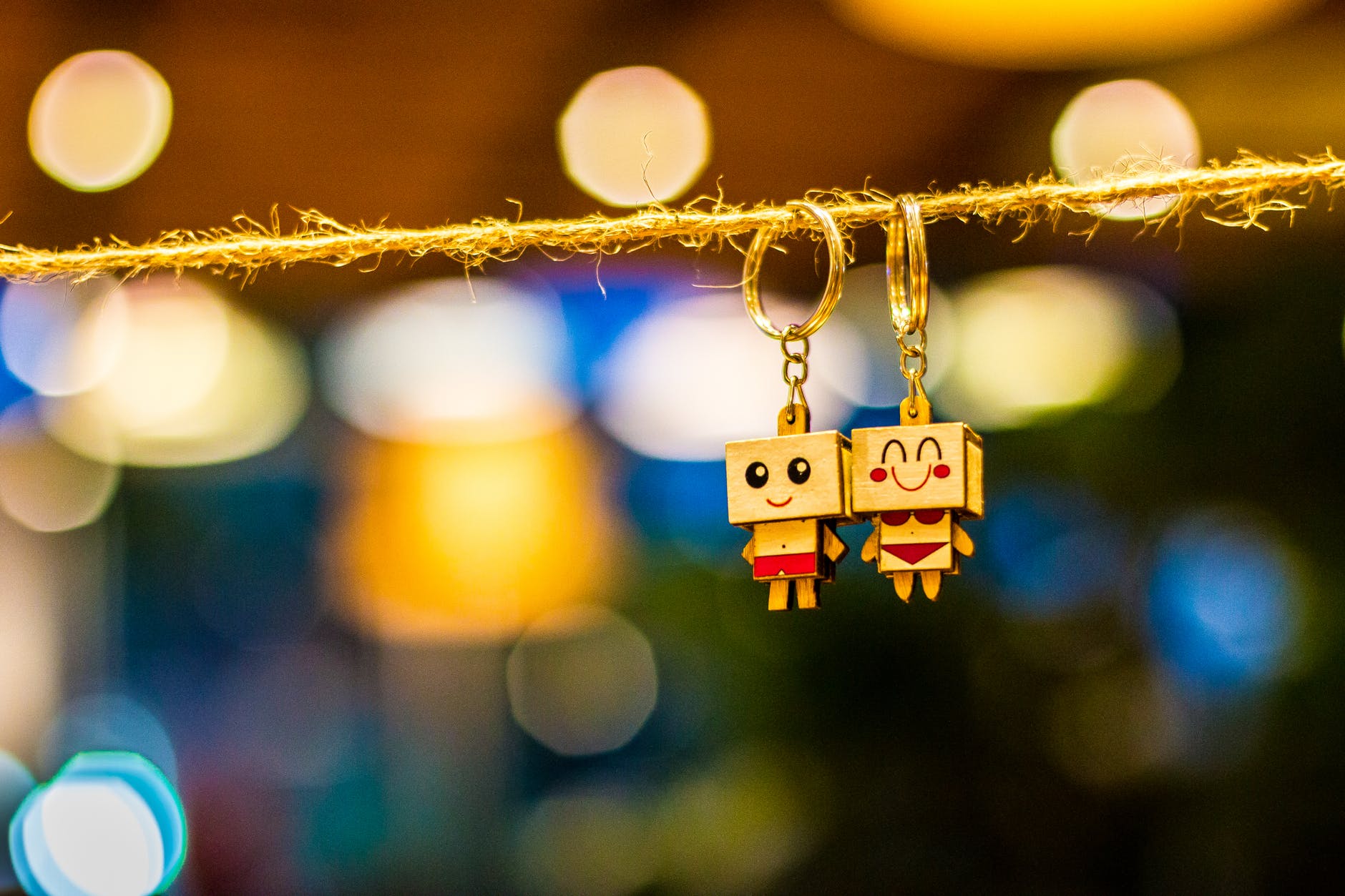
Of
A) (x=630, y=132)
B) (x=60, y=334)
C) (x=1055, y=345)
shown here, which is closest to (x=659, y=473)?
(x=630, y=132)

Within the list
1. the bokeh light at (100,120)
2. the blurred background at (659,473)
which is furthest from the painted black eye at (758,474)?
the bokeh light at (100,120)

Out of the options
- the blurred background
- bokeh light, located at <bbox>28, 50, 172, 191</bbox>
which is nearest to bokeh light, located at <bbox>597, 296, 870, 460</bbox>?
the blurred background

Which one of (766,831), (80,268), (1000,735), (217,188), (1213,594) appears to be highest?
(217,188)

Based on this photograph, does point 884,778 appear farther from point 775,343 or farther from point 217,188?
point 217,188

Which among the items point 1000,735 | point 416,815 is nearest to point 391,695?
point 416,815

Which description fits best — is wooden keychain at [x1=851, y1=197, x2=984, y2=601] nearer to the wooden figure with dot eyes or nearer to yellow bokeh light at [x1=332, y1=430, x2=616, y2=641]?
the wooden figure with dot eyes

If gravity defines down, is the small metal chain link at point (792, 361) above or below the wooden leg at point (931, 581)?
above

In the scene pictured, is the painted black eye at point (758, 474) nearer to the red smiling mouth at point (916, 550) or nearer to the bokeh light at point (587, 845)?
the red smiling mouth at point (916, 550)
